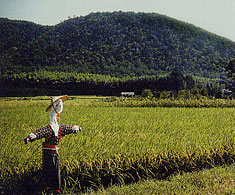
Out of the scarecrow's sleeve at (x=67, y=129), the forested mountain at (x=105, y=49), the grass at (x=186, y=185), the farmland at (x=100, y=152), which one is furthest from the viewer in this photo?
the forested mountain at (x=105, y=49)

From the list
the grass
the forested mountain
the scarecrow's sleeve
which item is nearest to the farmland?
the grass

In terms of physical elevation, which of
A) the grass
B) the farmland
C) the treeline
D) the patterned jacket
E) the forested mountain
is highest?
the forested mountain

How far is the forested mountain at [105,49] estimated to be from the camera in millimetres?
3064

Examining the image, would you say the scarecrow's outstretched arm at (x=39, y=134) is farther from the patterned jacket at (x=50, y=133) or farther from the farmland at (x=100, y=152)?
the farmland at (x=100, y=152)

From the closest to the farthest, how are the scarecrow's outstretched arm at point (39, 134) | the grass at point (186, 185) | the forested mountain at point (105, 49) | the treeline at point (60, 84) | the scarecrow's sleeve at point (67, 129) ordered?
the scarecrow's outstretched arm at point (39, 134)
the scarecrow's sleeve at point (67, 129)
the grass at point (186, 185)
the treeline at point (60, 84)
the forested mountain at point (105, 49)

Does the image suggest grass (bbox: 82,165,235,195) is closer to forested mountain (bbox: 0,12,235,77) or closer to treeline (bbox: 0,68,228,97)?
treeline (bbox: 0,68,228,97)

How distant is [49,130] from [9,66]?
1215 mm

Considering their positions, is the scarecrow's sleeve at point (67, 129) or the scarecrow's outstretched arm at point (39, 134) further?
the scarecrow's sleeve at point (67, 129)

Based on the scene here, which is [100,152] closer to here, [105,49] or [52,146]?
[52,146]

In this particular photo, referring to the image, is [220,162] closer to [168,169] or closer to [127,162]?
[168,169]

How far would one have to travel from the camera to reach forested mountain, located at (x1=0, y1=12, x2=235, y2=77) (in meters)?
3.06

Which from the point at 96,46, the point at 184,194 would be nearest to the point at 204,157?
the point at 184,194

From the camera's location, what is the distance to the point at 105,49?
7.37 m

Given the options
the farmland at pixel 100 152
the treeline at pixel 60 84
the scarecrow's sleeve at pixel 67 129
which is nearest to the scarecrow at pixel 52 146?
the scarecrow's sleeve at pixel 67 129
